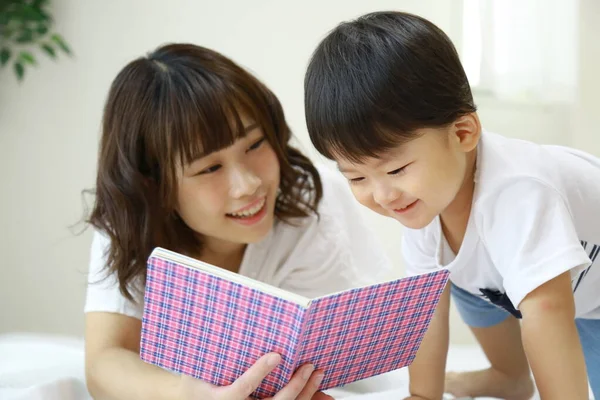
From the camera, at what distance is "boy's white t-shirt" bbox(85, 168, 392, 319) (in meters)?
1.39

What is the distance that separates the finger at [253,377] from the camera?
94 centimetres

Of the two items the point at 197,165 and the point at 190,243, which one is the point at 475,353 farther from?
the point at 197,165

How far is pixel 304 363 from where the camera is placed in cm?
99

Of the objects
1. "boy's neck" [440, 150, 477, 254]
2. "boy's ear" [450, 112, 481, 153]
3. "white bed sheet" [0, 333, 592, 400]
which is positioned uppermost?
"boy's ear" [450, 112, 481, 153]

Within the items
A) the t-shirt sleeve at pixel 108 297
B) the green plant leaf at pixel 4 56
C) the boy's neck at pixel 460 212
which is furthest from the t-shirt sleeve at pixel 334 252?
the green plant leaf at pixel 4 56

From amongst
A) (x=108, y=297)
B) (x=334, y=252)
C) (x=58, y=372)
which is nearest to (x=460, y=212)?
(x=334, y=252)

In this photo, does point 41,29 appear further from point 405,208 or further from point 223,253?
point 405,208

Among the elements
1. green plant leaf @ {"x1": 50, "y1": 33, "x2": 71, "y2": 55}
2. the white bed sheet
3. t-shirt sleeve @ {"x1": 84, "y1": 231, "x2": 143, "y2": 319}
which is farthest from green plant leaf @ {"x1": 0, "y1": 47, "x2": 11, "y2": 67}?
t-shirt sleeve @ {"x1": 84, "y1": 231, "x2": 143, "y2": 319}

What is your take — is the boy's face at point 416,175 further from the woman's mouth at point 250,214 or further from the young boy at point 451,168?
the woman's mouth at point 250,214

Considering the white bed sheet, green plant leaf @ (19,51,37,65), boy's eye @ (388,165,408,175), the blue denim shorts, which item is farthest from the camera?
green plant leaf @ (19,51,37,65)

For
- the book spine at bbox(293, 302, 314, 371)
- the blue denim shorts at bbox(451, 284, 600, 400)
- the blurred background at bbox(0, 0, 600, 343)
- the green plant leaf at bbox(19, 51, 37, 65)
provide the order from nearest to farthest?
the book spine at bbox(293, 302, 314, 371), the blue denim shorts at bbox(451, 284, 600, 400), the blurred background at bbox(0, 0, 600, 343), the green plant leaf at bbox(19, 51, 37, 65)

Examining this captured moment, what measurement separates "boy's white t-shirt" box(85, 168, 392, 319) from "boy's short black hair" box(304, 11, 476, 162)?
54 cm

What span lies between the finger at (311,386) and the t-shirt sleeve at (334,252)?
1.63ft

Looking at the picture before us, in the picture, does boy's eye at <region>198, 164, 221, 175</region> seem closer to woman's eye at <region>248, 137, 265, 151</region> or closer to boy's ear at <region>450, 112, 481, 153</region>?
woman's eye at <region>248, 137, 265, 151</region>
